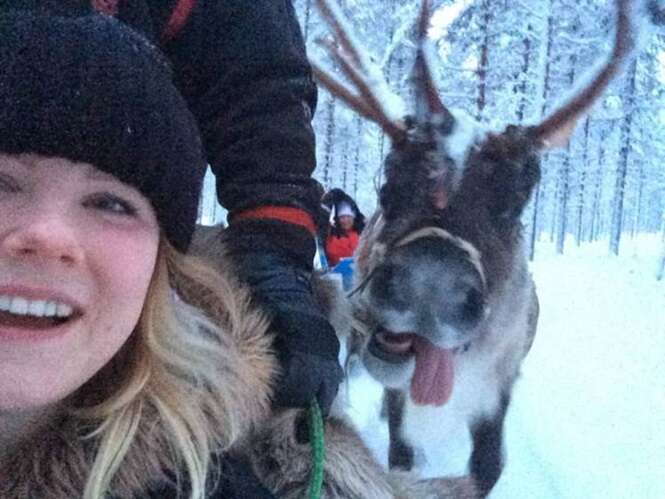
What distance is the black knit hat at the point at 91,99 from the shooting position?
3.86 ft

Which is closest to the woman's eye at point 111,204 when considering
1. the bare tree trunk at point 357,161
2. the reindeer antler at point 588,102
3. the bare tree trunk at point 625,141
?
the reindeer antler at point 588,102

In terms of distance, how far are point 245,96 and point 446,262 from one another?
1.38 meters

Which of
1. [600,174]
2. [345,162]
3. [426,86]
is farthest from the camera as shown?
[600,174]

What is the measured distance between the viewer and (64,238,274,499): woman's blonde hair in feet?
4.21

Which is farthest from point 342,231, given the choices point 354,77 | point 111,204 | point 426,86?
point 111,204

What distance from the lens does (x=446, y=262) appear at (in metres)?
3.03

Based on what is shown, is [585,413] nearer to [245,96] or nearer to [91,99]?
[245,96]

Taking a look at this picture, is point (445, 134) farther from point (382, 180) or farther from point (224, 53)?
point (224, 53)

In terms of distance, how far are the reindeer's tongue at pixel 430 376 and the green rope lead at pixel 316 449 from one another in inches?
72.0

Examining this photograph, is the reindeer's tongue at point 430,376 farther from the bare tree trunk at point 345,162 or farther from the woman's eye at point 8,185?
the bare tree trunk at point 345,162

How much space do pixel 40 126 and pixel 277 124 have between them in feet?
2.72

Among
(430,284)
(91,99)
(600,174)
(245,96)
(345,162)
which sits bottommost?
→ (430,284)

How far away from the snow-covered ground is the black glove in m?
0.81

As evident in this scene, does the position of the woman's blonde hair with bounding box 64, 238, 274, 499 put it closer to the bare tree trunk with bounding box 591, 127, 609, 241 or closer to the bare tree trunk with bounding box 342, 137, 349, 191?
the bare tree trunk with bounding box 342, 137, 349, 191
